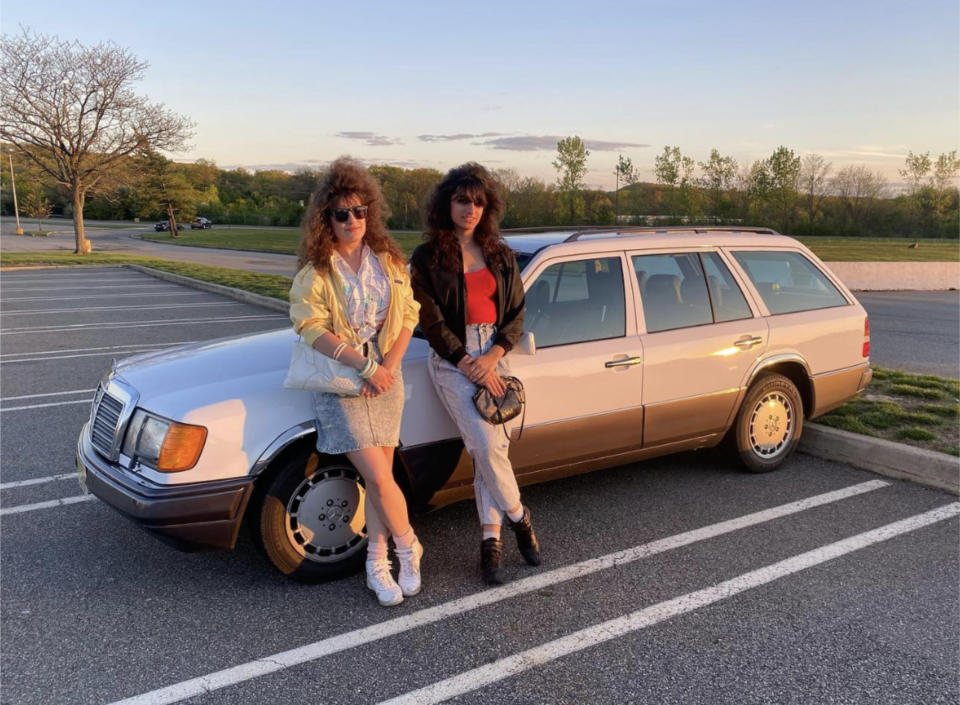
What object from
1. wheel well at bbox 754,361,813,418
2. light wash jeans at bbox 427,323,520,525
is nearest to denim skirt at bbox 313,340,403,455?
light wash jeans at bbox 427,323,520,525

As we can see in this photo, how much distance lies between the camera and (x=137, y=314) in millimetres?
13273

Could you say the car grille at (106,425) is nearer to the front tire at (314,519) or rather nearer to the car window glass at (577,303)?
the front tire at (314,519)

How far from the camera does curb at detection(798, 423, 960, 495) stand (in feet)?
15.1

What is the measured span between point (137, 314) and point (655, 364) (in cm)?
1184

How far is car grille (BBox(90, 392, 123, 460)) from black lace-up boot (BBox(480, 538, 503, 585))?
6.05ft

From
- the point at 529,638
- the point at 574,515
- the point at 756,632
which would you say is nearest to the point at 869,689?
the point at 756,632

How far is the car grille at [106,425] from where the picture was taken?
3.38m

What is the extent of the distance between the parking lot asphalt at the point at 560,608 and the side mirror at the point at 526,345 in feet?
3.58

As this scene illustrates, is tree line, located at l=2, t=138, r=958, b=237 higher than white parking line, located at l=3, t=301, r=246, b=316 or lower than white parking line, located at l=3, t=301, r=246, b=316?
higher

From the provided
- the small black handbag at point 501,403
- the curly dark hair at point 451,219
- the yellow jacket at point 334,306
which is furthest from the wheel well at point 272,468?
the curly dark hair at point 451,219

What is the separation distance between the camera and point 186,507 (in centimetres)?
305

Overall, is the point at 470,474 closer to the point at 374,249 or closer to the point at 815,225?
the point at 374,249

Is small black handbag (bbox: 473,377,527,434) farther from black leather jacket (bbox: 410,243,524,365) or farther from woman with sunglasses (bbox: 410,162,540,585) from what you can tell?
black leather jacket (bbox: 410,243,524,365)

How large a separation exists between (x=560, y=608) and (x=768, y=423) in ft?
7.87
